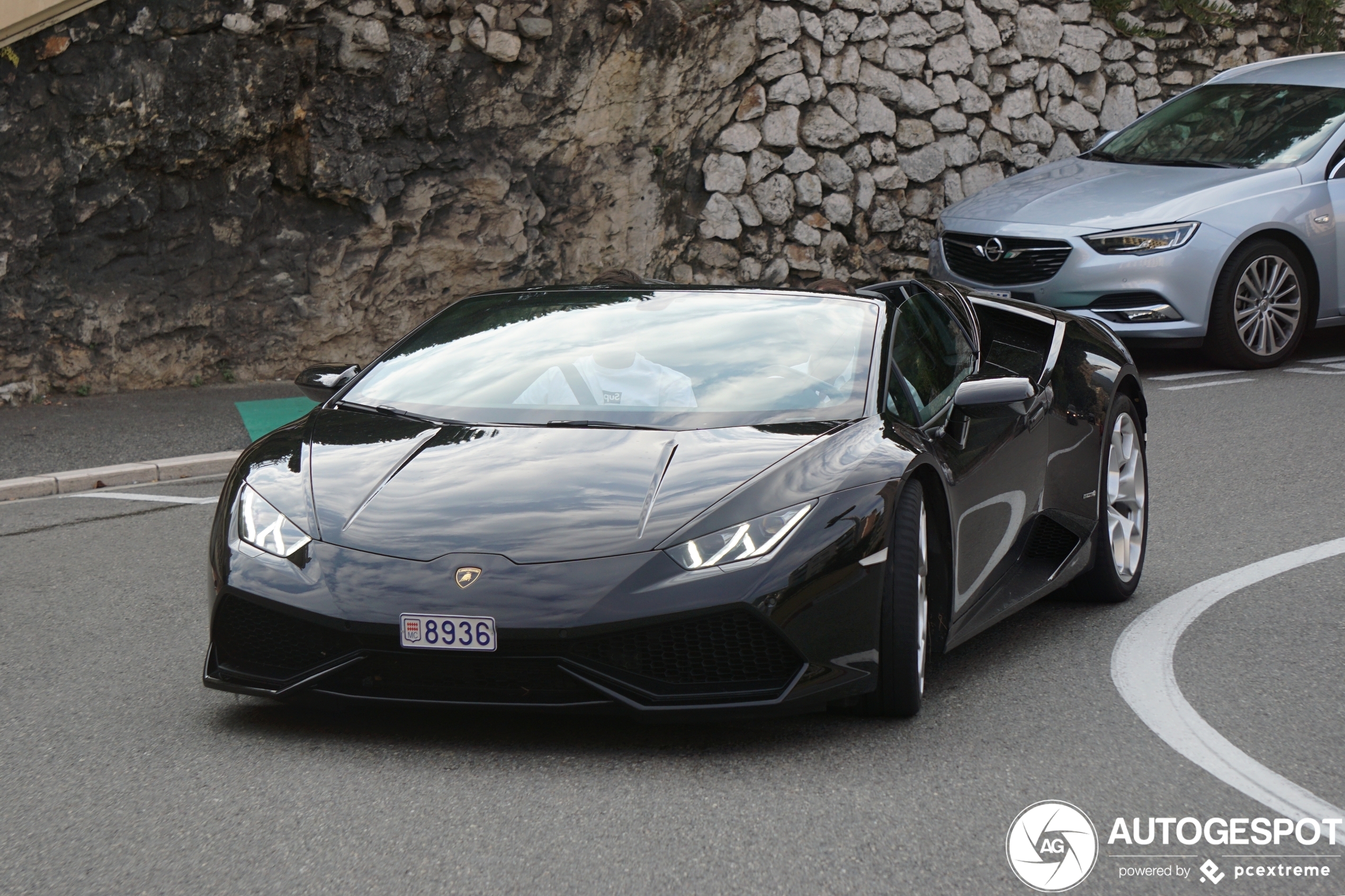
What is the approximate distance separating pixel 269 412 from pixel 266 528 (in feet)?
22.4

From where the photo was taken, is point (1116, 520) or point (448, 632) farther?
point (1116, 520)

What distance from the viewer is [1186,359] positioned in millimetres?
12438

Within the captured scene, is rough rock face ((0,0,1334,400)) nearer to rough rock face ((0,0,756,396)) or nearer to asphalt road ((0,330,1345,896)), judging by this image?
rough rock face ((0,0,756,396))

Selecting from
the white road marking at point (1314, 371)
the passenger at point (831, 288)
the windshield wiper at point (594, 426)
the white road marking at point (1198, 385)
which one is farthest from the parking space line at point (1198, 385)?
the windshield wiper at point (594, 426)

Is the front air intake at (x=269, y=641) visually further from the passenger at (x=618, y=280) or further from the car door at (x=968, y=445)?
the passenger at (x=618, y=280)

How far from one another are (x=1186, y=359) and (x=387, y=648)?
10090 mm

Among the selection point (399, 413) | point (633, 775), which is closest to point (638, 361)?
point (399, 413)

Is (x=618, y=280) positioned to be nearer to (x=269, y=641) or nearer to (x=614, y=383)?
(x=614, y=383)

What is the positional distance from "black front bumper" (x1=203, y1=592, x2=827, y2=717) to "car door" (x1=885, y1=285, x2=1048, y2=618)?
2.95ft

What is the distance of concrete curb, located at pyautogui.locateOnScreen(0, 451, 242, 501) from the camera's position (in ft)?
27.7

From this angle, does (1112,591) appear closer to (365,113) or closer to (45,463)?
(45,463)

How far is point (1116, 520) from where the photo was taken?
5602mm

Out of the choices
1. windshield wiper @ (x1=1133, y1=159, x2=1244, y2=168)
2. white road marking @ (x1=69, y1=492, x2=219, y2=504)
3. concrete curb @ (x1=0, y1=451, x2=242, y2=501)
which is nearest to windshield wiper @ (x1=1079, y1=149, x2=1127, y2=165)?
windshield wiper @ (x1=1133, y1=159, x2=1244, y2=168)

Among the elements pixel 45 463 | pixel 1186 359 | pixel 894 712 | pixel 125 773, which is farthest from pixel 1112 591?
pixel 1186 359
